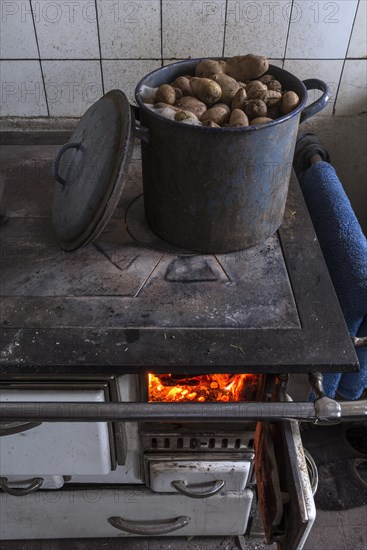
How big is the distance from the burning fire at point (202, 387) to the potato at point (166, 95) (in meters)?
0.54

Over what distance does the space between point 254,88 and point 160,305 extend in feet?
1.45

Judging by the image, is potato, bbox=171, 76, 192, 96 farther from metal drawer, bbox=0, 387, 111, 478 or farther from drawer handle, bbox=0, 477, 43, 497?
drawer handle, bbox=0, 477, 43, 497

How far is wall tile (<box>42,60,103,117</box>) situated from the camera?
4.51ft

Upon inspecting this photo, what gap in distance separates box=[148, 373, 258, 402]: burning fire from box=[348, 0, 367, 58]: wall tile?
0.91 m

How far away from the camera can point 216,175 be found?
93 cm

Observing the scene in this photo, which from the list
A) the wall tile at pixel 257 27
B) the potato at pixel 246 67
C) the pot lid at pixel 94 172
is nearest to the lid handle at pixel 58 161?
the pot lid at pixel 94 172

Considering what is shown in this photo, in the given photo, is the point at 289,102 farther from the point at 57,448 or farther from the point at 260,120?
the point at 57,448

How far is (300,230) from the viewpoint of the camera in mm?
1125

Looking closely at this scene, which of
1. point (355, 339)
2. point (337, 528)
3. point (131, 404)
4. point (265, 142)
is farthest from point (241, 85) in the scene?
point (337, 528)

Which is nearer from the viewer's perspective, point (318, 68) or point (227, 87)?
point (227, 87)

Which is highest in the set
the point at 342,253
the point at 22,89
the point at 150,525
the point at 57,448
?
the point at 22,89

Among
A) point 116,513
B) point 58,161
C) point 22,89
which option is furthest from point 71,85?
point 116,513

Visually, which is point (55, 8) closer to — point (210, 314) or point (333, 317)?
point (210, 314)

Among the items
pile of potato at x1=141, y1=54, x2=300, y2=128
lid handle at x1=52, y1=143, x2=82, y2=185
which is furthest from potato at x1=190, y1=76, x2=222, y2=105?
lid handle at x1=52, y1=143, x2=82, y2=185
